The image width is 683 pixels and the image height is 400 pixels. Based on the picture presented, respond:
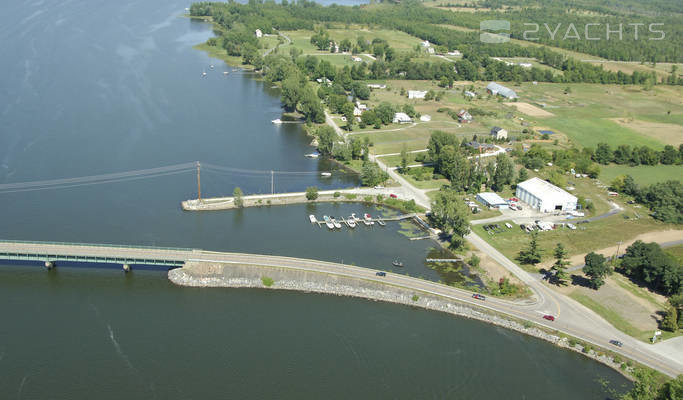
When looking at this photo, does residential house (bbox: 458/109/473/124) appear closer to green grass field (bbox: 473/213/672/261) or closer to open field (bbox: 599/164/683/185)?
open field (bbox: 599/164/683/185)

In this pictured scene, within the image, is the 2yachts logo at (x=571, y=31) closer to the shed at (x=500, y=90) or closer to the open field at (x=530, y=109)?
the shed at (x=500, y=90)

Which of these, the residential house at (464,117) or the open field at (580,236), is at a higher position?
the residential house at (464,117)

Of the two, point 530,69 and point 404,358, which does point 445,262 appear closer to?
point 404,358

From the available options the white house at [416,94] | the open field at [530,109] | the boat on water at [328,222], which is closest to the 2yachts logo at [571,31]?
the open field at [530,109]

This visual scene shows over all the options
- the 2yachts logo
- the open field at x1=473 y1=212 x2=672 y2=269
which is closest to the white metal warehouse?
the open field at x1=473 y1=212 x2=672 y2=269

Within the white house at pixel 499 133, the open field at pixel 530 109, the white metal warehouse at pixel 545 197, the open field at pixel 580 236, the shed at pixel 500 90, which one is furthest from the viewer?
the shed at pixel 500 90

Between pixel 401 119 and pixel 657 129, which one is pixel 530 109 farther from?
pixel 401 119
